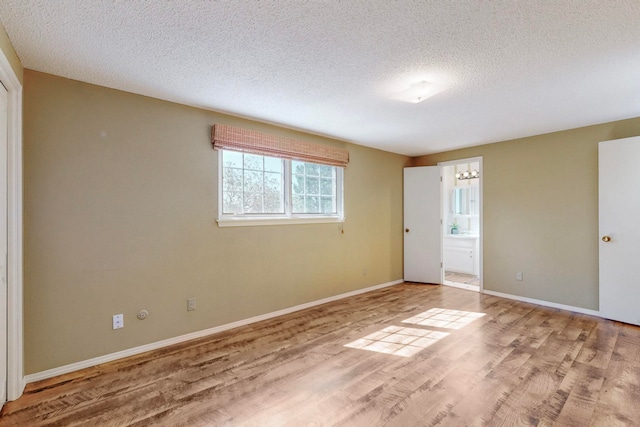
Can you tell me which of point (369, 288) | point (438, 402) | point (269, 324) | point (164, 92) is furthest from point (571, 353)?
point (164, 92)

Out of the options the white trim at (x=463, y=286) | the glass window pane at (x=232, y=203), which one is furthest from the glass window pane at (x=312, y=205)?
the white trim at (x=463, y=286)

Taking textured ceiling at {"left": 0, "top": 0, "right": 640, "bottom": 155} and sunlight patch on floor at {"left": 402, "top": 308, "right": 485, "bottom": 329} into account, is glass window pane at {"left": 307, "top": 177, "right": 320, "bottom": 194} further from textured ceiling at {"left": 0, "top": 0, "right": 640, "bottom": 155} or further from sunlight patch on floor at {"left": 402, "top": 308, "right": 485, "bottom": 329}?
sunlight patch on floor at {"left": 402, "top": 308, "right": 485, "bottom": 329}

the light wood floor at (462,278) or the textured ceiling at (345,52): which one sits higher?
the textured ceiling at (345,52)

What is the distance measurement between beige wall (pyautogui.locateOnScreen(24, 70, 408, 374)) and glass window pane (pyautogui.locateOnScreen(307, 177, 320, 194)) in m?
0.66

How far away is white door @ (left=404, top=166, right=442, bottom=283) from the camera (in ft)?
16.7

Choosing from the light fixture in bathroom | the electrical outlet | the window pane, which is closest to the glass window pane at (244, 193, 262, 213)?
the window pane

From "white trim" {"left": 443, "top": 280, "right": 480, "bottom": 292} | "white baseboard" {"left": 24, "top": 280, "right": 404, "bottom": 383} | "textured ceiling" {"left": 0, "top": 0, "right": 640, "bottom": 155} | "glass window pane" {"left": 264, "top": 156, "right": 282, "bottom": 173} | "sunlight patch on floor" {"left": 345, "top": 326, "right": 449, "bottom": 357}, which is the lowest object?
"sunlight patch on floor" {"left": 345, "top": 326, "right": 449, "bottom": 357}

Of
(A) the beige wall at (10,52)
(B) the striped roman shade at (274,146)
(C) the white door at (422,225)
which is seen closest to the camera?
(A) the beige wall at (10,52)

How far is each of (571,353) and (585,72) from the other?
7.59 ft

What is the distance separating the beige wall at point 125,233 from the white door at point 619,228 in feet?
12.0

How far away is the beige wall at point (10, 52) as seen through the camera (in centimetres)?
172

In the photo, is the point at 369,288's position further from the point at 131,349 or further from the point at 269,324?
the point at 131,349

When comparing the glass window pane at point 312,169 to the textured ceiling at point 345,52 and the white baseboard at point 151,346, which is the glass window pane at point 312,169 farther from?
the white baseboard at point 151,346

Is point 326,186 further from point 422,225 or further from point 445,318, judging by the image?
point 445,318
